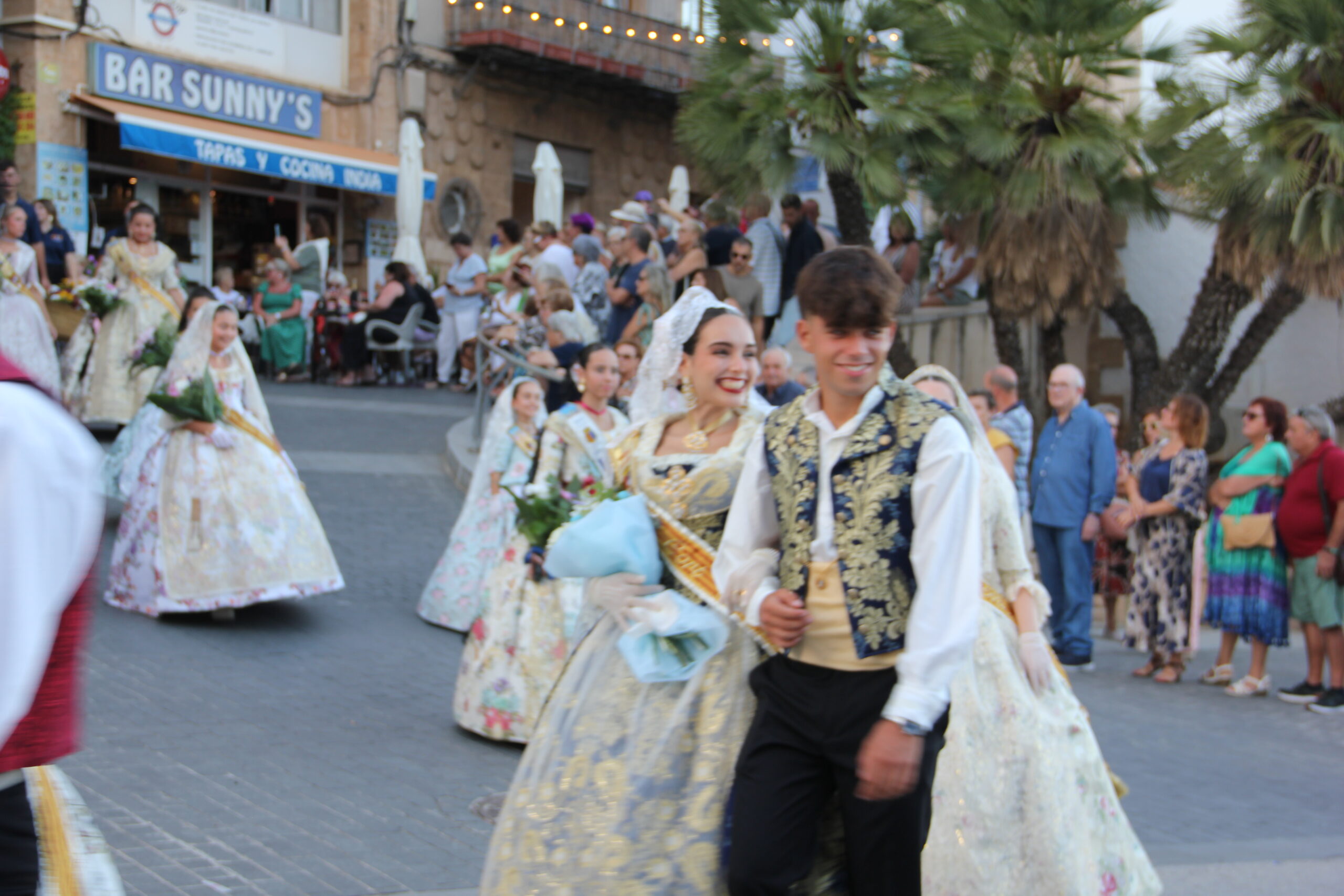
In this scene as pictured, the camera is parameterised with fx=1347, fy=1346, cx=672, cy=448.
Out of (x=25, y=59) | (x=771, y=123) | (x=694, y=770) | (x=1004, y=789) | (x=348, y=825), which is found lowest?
(x=348, y=825)

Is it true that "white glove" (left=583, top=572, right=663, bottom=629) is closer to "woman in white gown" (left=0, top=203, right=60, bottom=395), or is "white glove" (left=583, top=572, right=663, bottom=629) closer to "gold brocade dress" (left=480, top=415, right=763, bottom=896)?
"gold brocade dress" (left=480, top=415, right=763, bottom=896)

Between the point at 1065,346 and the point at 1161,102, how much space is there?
13.2 feet

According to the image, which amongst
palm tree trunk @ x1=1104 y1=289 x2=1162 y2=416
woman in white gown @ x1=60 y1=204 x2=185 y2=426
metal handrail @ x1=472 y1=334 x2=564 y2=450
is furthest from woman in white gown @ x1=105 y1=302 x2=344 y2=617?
palm tree trunk @ x1=1104 y1=289 x2=1162 y2=416

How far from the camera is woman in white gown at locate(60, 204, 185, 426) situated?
10.9 meters

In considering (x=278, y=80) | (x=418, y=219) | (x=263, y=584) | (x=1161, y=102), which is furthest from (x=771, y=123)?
(x=278, y=80)

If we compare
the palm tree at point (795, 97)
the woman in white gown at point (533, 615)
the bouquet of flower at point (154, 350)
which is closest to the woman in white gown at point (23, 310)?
the bouquet of flower at point (154, 350)

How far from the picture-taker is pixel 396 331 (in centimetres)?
1786

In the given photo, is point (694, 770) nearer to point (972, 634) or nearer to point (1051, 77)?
point (972, 634)

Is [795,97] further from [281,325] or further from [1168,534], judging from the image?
[281,325]

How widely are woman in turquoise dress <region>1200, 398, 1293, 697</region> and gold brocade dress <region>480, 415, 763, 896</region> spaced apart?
19.4ft

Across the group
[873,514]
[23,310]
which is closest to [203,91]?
[23,310]

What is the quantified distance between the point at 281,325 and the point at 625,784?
15667 mm

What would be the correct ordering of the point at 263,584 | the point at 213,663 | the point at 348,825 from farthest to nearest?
the point at 263,584 → the point at 213,663 → the point at 348,825

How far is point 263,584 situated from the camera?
734cm
